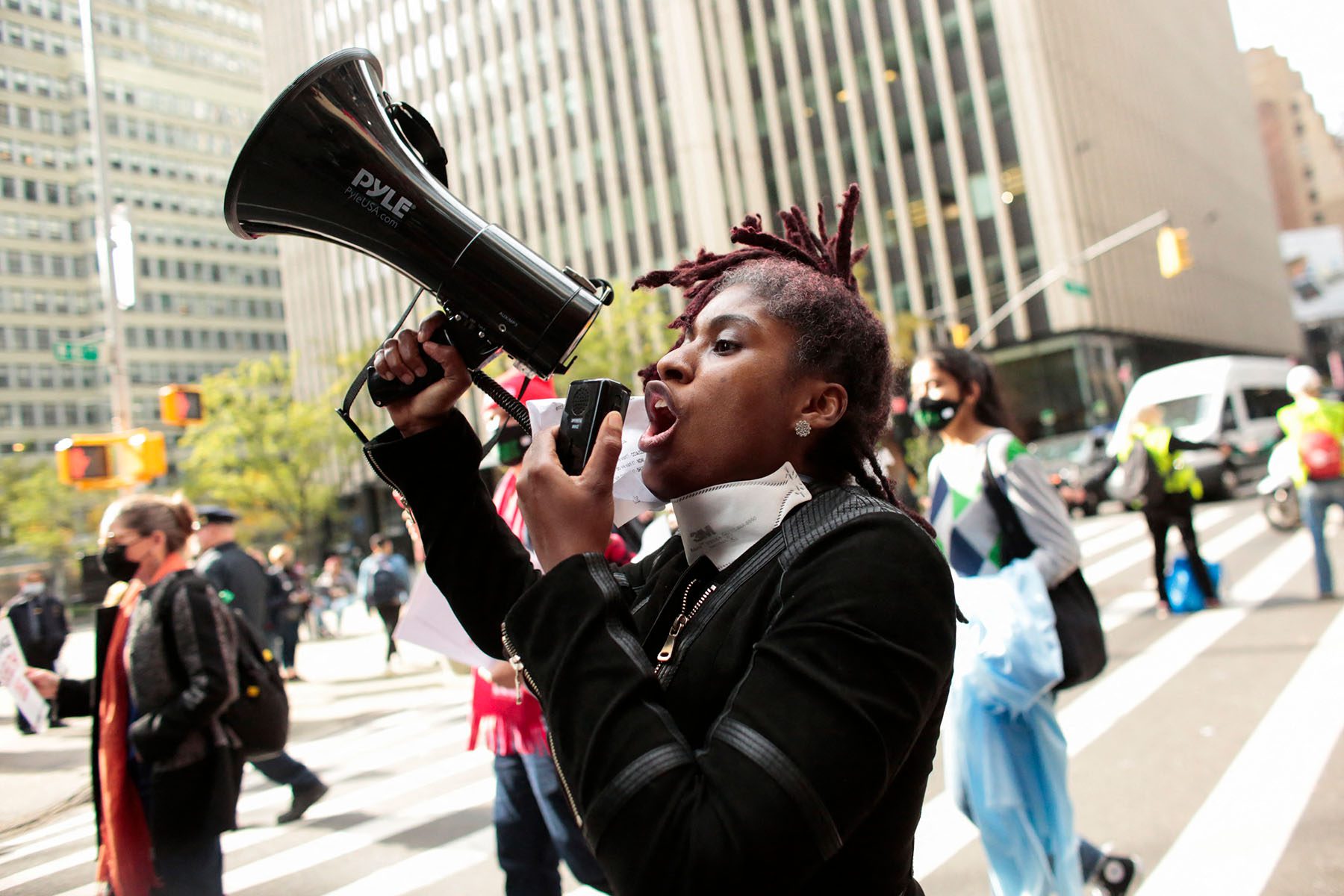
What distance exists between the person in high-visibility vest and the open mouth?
8548mm

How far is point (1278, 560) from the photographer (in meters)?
10.8

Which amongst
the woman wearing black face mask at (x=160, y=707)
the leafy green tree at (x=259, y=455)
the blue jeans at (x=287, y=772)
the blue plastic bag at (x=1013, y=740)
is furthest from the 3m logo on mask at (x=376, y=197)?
the leafy green tree at (x=259, y=455)

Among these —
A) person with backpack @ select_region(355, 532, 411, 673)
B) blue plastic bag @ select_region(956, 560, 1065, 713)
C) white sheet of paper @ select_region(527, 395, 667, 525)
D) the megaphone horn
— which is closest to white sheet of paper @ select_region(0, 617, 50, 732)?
the megaphone horn

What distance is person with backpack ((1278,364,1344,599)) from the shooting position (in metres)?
8.20

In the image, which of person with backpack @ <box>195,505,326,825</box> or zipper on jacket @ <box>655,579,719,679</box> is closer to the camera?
zipper on jacket @ <box>655,579,719,679</box>

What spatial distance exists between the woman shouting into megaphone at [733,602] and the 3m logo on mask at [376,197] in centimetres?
17

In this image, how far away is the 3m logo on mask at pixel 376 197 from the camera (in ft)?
4.48

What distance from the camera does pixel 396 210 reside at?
1.37 m

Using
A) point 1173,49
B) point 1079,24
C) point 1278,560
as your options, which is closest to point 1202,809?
point 1278,560

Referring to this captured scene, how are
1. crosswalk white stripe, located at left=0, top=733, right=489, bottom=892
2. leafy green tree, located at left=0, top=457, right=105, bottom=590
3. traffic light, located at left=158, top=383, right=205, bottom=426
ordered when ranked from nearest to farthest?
crosswalk white stripe, located at left=0, top=733, right=489, bottom=892 → leafy green tree, located at left=0, top=457, right=105, bottom=590 → traffic light, located at left=158, top=383, right=205, bottom=426

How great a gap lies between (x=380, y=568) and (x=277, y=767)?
31.0 ft

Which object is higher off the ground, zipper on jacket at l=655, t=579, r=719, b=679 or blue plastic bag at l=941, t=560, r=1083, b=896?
zipper on jacket at l=655, t=579, r=719, b=679

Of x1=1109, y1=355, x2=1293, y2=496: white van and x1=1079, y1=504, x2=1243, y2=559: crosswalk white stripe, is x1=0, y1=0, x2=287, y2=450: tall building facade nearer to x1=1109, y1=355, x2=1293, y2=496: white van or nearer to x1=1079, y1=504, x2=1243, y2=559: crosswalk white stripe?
x1=1079, y1=504, x2=1243, y2=559: crosswalk white stripe

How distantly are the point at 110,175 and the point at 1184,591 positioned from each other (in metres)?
8.99
